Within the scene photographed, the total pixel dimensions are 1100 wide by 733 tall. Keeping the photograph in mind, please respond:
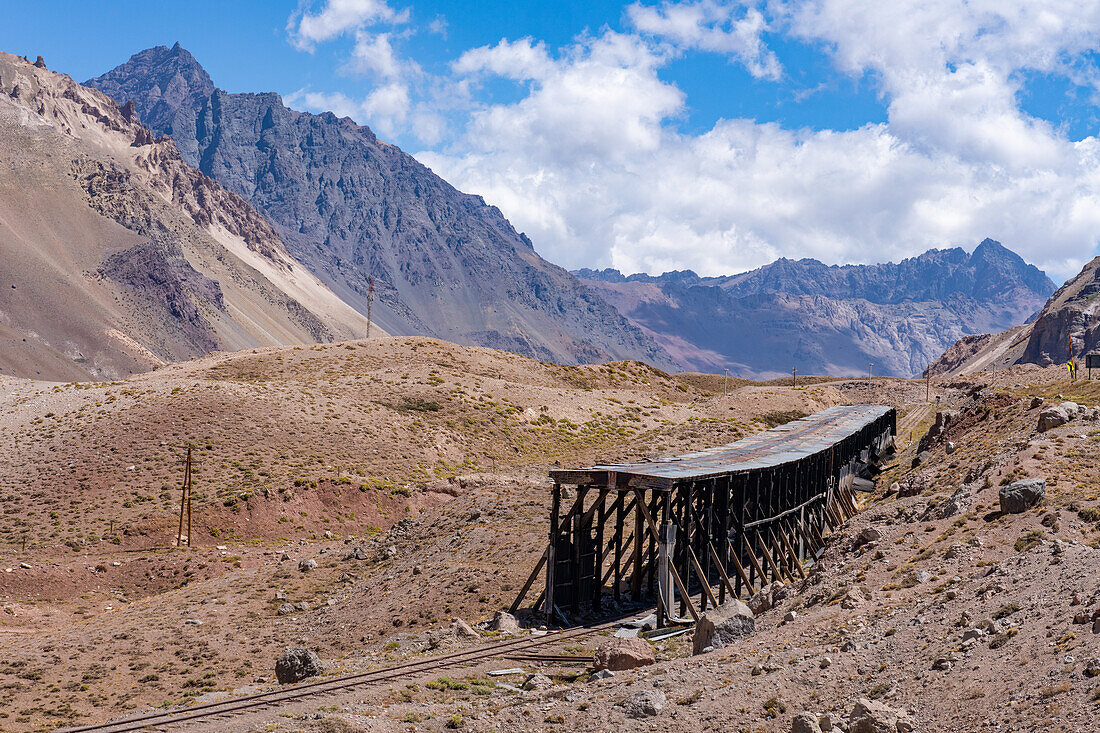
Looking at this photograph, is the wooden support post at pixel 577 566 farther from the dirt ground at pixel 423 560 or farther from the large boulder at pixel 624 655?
the large boulder at pixel 624 655

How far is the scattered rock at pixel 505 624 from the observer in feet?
89.8

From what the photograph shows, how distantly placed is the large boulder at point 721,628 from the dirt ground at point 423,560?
619 mm

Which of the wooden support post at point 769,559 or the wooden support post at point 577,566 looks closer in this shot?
the wooden support post at point 577,566

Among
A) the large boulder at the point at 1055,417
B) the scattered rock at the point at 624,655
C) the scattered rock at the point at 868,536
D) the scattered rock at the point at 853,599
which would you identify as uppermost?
the large boulder at the point at 1055,417

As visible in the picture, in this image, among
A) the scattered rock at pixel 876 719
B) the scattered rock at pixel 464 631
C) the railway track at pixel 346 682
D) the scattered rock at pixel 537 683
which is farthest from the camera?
the scattered rock at pixel 464 631

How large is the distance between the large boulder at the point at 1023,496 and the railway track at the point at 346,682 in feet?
39.1

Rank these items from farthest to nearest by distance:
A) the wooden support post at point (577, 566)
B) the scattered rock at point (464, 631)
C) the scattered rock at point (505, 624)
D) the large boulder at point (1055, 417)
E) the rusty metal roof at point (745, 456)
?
1. the large boulder at point (1055, 417)
2. the wooden support post at point (577, 566)
3. the rusty metal roof at point (745, 456)
4. the scattered rock at point (505, 624)
5. the scattered rock at point (464, 631)

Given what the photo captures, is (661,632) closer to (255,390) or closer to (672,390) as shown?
(255,390)

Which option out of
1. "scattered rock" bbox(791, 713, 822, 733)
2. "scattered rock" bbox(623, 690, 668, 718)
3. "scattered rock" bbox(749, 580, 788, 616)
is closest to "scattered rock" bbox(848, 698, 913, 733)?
"scattered rock" bbox(791, 713, 822, 733)

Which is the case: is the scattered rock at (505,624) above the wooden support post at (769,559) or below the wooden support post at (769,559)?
below

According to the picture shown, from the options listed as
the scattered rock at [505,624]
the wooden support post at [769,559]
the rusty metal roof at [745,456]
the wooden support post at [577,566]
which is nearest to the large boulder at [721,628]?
the rusty metal roof at [745,456]

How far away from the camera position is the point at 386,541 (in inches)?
1697

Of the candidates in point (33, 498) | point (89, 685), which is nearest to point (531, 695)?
point (89, 685)

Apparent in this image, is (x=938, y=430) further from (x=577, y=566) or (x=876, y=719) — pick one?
(x=876, y=719)
